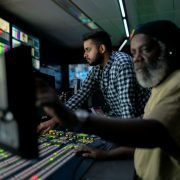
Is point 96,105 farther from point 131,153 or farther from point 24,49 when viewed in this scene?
point 24,49

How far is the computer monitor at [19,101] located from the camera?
1.60 ft

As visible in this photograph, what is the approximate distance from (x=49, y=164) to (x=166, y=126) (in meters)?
0.40

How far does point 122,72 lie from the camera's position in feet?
5.71

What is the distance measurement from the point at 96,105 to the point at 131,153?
5.12ft

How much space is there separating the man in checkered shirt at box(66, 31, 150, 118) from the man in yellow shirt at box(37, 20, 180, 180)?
65cm

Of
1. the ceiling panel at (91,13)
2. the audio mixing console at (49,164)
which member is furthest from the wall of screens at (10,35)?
the audio mixing console at (49,164)

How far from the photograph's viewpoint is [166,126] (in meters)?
0.75

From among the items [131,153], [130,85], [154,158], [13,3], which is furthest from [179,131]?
[13,3]

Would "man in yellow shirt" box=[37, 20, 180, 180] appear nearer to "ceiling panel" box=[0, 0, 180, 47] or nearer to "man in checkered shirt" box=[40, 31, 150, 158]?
"man in checkered shirt" box=[40, 31, 150, 158]

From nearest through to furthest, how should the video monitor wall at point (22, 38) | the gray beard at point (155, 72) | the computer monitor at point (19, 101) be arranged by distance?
the computer monitor at point (19, 101), the gray beard at point (155, 72), the video monitor wall at point (22, 38)

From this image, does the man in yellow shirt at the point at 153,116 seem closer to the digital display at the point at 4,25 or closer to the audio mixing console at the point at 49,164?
the audio mixing console at the point at 49,164

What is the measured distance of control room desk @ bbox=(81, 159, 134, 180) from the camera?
0.84 m

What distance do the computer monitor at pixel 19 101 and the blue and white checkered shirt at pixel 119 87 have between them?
108 centimetres

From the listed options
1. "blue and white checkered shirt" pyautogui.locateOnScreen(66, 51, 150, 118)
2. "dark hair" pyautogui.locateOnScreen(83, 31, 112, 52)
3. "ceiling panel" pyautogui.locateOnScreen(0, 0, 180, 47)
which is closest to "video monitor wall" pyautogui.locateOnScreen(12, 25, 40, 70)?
"ceiling panel" pyautogui.locateOnScreen(0, 0, 180, 47)
